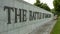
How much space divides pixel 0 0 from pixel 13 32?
2518mm

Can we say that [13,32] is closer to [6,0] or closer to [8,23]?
[8,23]

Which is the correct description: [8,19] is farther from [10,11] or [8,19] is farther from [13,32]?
[13,32]

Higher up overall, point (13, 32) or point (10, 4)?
point (10, 4)

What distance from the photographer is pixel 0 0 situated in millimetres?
6703

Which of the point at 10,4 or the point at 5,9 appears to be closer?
the point at 5,9

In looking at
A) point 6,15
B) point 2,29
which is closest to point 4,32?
point 2,29

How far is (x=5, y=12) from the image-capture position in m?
7.29

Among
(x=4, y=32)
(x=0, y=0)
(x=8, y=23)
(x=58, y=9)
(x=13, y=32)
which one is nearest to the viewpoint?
(x=0, y=0)

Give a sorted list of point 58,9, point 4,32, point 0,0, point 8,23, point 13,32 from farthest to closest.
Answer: point 58,9, point 13,32, point 8,23, point 4,32, point 0,0

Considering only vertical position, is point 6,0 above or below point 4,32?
above

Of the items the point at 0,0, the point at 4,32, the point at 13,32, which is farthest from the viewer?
the point at 13,32

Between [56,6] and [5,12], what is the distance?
9075 centimetres

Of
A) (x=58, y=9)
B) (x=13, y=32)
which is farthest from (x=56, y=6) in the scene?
(x=13, y=32)

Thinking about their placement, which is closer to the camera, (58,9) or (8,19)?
(8,19)
